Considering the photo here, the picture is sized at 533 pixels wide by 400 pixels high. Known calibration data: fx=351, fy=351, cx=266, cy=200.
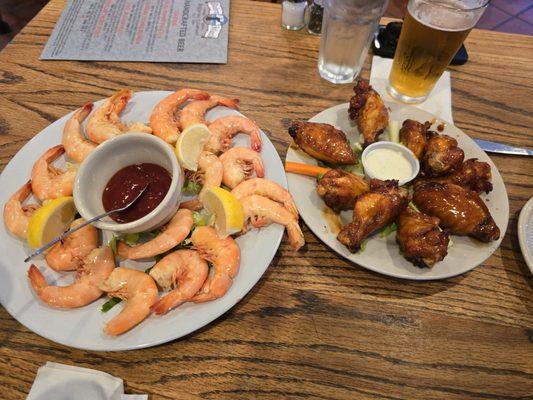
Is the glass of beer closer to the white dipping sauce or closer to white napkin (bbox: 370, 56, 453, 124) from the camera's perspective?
white napkin (bbox: 370, 56, 453, 124)

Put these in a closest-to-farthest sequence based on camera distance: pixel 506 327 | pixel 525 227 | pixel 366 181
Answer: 1. pixel 506 327
2. pixel 525 227
3. pixel 366 181

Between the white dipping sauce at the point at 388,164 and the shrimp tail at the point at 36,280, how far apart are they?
131cm

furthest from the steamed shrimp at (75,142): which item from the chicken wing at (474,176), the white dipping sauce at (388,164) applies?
the chicken wing at (474,176)

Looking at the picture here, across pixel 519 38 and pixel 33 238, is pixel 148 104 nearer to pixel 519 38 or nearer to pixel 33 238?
pixel 33 238

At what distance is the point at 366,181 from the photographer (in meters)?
1.55

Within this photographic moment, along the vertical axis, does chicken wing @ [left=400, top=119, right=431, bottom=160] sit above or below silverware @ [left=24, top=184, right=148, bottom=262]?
above

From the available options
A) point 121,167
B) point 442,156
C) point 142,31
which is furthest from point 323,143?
point 142,31

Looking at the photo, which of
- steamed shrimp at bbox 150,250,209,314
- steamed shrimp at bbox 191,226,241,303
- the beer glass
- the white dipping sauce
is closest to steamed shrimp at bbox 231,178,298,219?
steamed shrimp at bbox 191,226,241,303

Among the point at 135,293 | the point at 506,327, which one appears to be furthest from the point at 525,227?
Answer: the point at 135,293

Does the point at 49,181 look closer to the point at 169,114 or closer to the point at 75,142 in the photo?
the point at 75,142

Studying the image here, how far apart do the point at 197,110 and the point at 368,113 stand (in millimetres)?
802

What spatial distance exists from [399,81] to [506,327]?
4.37ft

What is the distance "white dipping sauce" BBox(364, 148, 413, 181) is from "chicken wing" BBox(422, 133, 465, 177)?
3.4 inches

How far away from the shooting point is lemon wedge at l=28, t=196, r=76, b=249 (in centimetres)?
120
